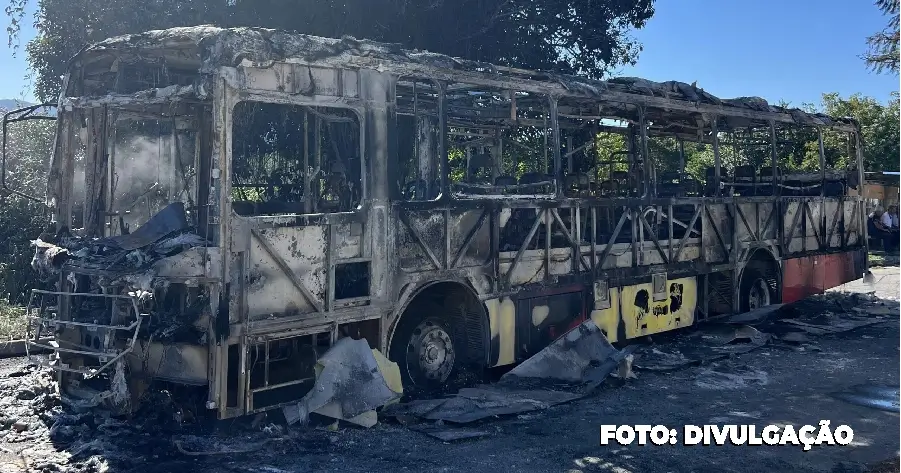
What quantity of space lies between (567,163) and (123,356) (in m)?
5.36

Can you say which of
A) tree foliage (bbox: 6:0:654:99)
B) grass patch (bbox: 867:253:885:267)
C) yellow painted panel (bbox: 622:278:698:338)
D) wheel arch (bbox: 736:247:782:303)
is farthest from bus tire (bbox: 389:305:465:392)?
grass patch (bbox: 867:253:885:267)

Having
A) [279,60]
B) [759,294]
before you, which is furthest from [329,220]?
[759,294]

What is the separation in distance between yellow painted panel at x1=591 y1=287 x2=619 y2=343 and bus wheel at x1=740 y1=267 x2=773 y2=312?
10.0 feet

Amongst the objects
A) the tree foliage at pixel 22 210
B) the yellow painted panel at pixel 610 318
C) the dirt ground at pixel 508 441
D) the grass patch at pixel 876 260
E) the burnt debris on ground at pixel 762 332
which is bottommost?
the dirt ground at pixel 508 441

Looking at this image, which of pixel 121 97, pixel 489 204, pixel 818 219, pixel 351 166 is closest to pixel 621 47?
pixel 818 219

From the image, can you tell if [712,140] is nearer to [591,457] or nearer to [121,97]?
[591,457]

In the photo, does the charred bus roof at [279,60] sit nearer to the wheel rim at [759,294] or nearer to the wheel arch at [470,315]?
the wheel arch at [470,315]

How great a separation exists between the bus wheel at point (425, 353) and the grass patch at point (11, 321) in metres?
5.08

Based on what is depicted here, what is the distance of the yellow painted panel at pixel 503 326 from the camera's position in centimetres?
784

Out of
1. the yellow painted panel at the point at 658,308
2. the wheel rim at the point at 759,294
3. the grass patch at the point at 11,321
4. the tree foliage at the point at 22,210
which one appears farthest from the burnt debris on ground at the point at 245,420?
the tree foliage at the point at 22,210

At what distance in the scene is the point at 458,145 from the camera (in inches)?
421

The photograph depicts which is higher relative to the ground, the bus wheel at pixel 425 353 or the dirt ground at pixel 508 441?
the bus wheel at pixel 425 353

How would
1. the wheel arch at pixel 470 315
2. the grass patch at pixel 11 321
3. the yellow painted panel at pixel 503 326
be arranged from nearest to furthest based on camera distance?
the wheel arch at pixel 470 315 → the yellow painted panel at pixel 503 326 → the grass patch at pixel 11 321

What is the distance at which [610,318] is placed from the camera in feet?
30.4
